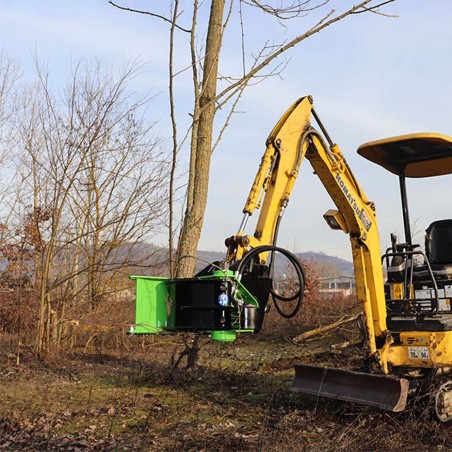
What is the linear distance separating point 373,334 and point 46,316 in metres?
6.63

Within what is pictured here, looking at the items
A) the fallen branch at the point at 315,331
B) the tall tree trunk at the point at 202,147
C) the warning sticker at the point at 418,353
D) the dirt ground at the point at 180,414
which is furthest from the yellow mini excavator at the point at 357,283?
the tall tree trunk at the point at 202,147

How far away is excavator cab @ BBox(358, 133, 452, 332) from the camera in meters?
7.45

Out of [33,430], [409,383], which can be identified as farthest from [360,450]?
[33,430]

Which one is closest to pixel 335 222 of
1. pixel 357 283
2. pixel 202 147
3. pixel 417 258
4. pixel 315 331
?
pixel 357 283

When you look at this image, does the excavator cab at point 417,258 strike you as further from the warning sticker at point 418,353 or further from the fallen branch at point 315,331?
the fallen branch at point 315,331

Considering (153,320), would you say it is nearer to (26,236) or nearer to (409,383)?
(409,383)

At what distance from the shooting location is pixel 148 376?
30.7 ft

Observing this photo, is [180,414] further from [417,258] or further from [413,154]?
[413,154]

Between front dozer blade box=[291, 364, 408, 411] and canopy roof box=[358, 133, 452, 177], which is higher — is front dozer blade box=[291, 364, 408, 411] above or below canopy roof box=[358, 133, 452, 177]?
below

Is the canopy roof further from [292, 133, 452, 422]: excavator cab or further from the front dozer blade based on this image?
the front dozer blade

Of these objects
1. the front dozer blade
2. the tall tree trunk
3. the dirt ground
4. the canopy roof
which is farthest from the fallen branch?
the canopy roof

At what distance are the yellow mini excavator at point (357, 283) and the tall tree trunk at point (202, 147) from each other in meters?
3.83

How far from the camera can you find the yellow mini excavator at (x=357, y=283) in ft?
20.8

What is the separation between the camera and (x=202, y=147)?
11.5 m
